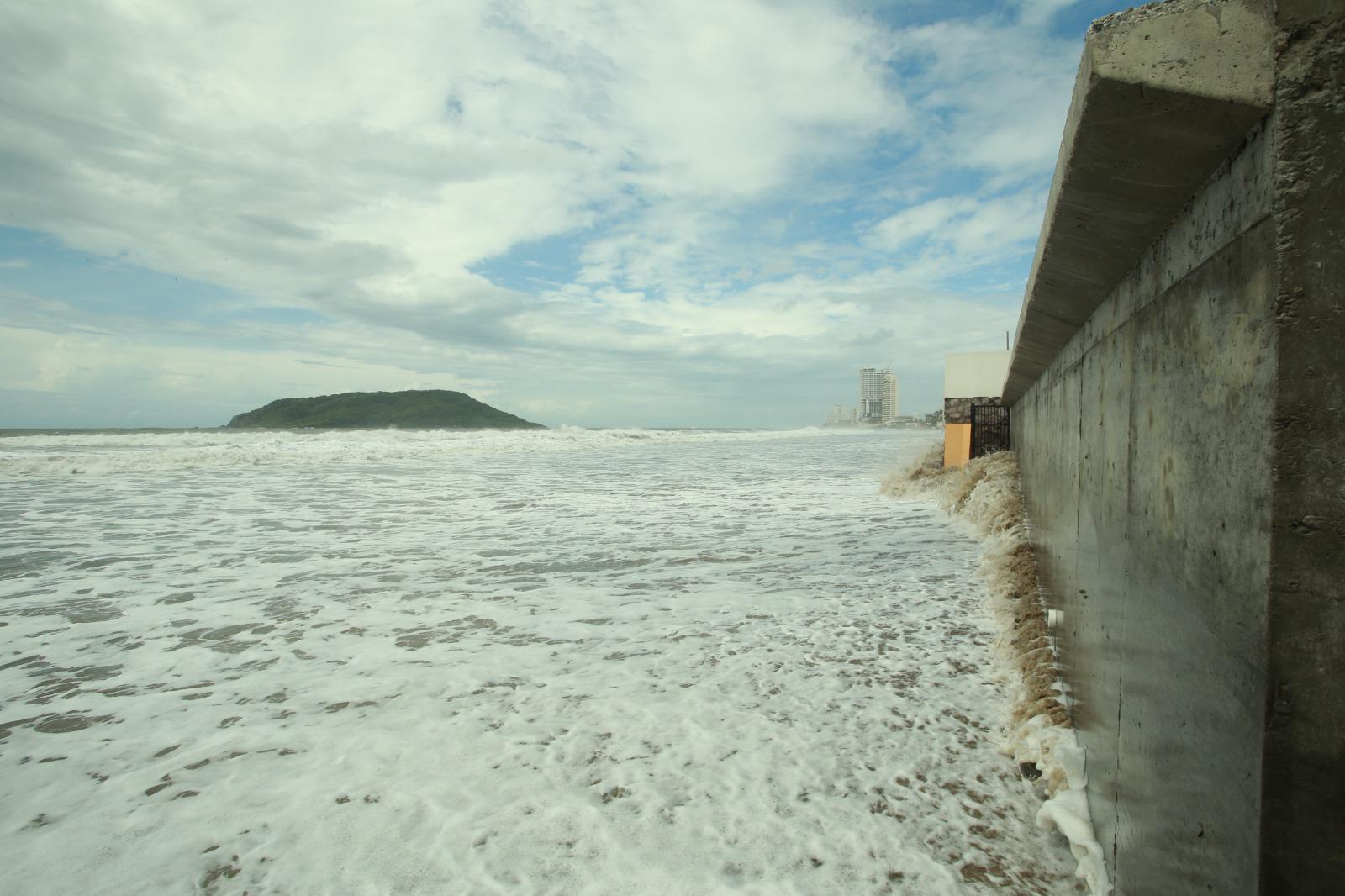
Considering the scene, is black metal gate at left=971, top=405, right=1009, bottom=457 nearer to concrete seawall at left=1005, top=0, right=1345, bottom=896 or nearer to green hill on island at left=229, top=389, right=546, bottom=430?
concrete seawall at left=1005, top=0, right=1345, bottom=896

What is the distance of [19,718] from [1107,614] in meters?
5.08

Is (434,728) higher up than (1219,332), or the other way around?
(1219,332)

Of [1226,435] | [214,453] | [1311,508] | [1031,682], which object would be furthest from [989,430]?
[214,453]

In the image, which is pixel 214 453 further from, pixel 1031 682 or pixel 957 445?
pixel 1031 682

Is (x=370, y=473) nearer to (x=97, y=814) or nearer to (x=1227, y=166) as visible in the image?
(x=97, y=814)

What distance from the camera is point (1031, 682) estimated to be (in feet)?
13.0

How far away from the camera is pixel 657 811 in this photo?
2.92 meters

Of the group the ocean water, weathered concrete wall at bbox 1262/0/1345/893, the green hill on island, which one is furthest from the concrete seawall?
the green hill on island

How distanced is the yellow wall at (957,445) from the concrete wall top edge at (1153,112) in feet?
49.3

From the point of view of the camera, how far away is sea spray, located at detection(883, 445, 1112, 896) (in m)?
2.71

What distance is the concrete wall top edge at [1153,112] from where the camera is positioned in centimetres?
124

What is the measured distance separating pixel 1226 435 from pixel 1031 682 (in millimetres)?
3071

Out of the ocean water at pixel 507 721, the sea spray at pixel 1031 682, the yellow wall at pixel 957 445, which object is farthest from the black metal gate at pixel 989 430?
the ocean water at pixel 507 721

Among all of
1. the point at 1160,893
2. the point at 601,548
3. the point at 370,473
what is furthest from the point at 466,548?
the point at 370,473
